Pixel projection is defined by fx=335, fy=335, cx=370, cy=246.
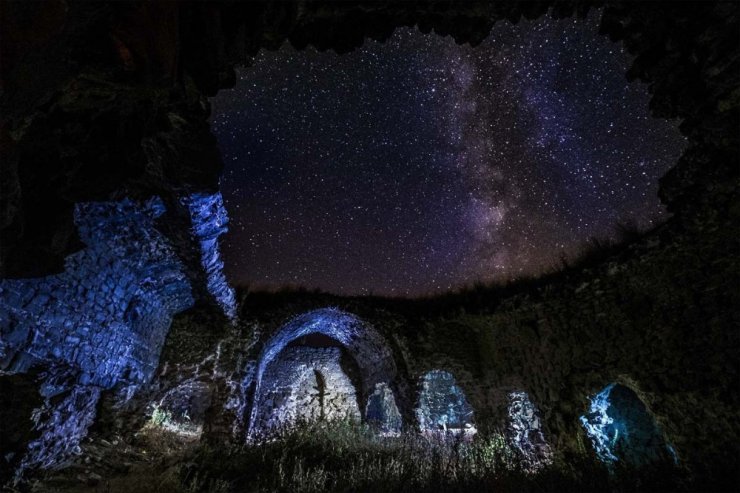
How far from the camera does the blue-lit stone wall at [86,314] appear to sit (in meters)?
4.32

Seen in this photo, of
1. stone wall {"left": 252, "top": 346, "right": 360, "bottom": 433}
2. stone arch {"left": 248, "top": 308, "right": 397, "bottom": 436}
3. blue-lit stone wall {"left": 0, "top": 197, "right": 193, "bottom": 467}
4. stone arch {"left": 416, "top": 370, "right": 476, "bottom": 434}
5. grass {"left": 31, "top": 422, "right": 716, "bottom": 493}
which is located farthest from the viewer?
stone wall {"left": 252, "top": 346, "right": 360, "bottom": 433}

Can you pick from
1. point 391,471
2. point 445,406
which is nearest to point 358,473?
point 391,471

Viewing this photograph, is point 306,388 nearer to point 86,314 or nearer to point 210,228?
point 86,314

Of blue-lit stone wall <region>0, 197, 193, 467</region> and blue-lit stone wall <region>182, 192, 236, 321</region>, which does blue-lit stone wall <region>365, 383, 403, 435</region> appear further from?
blue-lit stone wall <region>0, 197, 193, 467</region>

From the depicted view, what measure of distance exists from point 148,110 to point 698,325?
6.90 metres

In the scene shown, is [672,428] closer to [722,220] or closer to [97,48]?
[722,220]

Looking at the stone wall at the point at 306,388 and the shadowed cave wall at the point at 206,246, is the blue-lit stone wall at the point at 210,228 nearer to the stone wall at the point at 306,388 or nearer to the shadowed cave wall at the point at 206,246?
the shadowed cave wall at the point at 206,246

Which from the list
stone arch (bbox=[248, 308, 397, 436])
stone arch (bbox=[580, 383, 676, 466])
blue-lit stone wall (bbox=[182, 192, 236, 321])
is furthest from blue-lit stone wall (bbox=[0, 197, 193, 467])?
stone arch (bbox=[580, 383, 676, 466])

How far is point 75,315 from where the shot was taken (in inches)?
202

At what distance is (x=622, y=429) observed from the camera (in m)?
7.95

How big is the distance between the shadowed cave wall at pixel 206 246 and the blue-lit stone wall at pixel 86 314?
3 cm

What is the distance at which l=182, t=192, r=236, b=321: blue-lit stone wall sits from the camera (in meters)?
4.86

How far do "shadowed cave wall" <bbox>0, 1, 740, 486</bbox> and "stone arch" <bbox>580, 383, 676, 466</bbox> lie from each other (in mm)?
261

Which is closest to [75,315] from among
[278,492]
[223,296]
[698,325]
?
[223,296]
